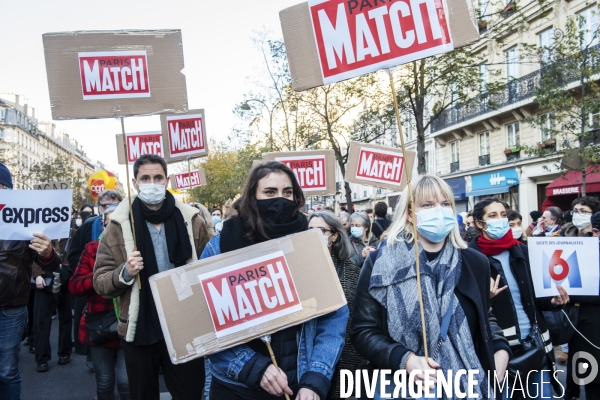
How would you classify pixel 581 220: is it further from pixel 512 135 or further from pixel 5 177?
pixel 512 135

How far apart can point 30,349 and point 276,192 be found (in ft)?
23.6

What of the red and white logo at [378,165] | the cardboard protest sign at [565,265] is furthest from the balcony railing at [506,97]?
the cardboard protest sign at [565,265]

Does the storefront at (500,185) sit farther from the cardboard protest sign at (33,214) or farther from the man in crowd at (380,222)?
the cardboard protest sign at (33,214)

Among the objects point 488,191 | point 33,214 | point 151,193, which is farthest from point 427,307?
point 488,191

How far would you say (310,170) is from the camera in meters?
8.14

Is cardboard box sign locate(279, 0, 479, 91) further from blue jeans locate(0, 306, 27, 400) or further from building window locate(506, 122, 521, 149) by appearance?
building window locate(506, 122, 521, 149)

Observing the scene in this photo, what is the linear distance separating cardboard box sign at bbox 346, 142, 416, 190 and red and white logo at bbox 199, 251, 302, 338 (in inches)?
226

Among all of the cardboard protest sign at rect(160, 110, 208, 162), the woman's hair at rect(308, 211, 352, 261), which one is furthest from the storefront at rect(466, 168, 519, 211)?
the woman's hair at rect(308, 211, 352, 261)

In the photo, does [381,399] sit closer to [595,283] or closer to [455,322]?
[455,322]

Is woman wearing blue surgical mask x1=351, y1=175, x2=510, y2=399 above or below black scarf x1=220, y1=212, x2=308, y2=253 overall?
below

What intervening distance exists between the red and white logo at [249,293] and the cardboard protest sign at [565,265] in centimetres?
235

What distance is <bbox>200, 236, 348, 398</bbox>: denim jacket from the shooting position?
8.61 ft

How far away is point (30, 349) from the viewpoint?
27.8 ft

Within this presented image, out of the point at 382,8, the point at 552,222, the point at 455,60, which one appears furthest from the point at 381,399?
the point at 455,60
